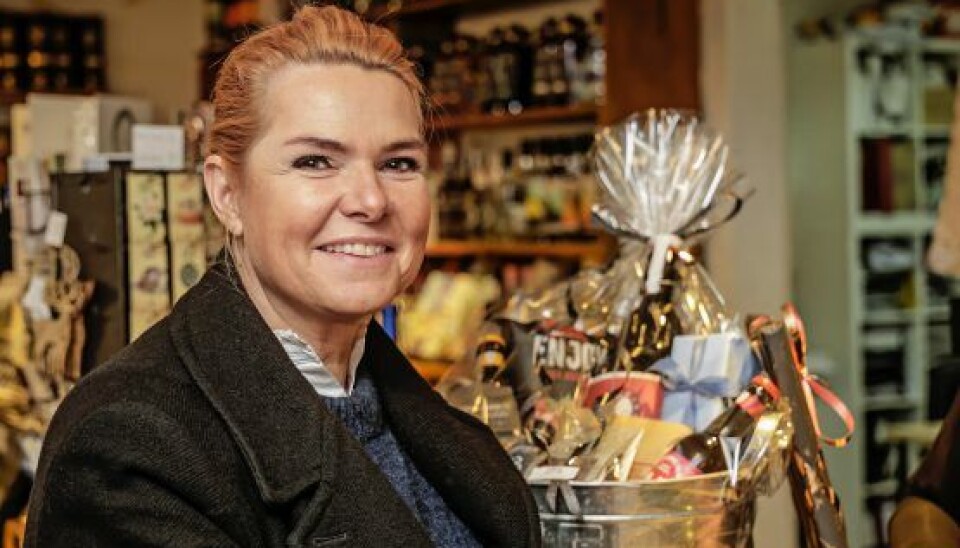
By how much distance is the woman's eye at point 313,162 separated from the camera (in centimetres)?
130

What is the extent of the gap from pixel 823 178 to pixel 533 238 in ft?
4.75

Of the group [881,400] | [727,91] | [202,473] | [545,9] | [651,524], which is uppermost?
[545,9]

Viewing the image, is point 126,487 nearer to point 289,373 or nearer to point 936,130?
point 289,373

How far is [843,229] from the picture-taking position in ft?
16.7

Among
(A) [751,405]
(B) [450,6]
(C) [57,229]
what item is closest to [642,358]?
(A) [751,405]

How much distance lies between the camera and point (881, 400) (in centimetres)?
524

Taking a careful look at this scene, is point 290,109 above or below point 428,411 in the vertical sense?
above

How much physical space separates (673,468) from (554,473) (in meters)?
0.15

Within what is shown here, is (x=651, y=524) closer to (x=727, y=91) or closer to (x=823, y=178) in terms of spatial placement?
(x=727, y=91)

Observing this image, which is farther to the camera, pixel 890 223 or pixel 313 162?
pixel 890 223

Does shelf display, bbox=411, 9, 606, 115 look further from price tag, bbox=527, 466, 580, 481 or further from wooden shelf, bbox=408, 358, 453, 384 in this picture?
price tag, bbox=527, 466, 580, 481

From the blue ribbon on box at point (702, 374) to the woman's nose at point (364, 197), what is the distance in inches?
24.3

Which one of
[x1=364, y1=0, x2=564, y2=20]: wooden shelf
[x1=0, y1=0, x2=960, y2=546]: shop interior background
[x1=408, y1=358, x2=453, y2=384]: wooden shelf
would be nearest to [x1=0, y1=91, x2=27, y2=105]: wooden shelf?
[x1=0, y1=0, x2=960, y2=546]: shop interior background

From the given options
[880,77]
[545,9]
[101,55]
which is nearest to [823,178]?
[880,77]
